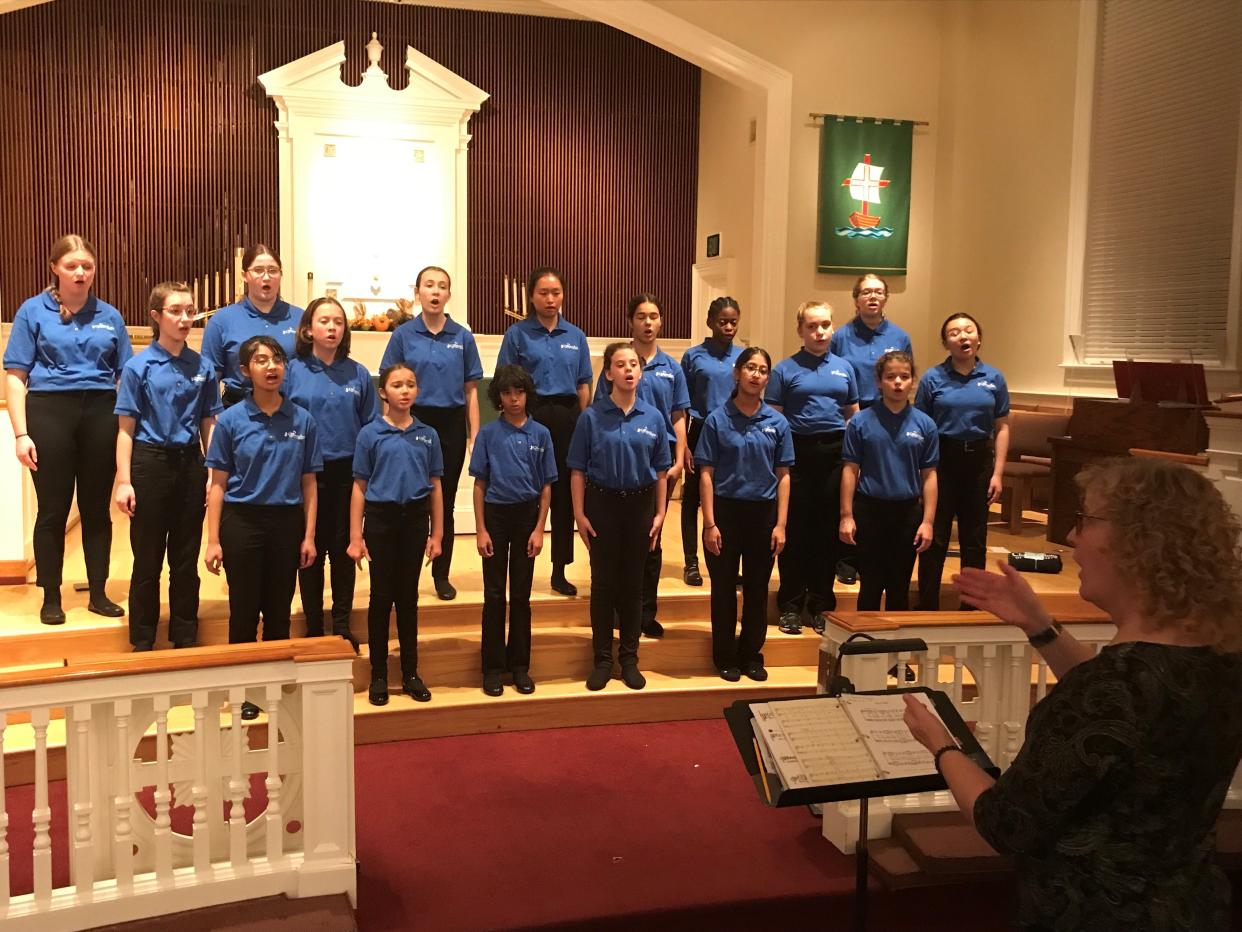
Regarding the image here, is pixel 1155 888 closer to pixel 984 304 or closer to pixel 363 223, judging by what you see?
pixel 984 304

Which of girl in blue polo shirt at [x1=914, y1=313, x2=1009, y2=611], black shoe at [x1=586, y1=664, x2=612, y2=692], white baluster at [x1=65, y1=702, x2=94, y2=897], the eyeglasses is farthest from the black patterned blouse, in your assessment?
girl in blue polo shirt at [x1=914, y1=313, x2=1009, y2=611]

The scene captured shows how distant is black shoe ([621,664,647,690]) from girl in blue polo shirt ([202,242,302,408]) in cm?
176

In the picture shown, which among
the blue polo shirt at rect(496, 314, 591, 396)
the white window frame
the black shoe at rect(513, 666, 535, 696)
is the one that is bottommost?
the black shoe at rect(513, 666, 535, 696)

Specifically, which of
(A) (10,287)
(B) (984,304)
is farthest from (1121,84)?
(A) (10,287)

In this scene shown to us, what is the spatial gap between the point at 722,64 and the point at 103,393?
15.4 feet

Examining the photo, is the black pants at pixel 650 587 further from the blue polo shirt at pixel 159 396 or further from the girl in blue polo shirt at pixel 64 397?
the girl in blue polo shirt at pixel 64 397

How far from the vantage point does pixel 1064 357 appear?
721 centimetres

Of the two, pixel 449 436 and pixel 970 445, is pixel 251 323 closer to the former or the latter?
pixel 449 436

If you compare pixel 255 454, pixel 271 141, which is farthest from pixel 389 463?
pixel 271 141

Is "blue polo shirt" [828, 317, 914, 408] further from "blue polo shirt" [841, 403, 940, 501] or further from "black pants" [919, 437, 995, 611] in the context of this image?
"blue polo shirt" [841, 403, 940, 501]

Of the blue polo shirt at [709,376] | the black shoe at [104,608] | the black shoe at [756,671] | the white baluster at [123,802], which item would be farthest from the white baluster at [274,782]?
the blue polo shirt at [709,376]

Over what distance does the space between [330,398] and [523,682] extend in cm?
129

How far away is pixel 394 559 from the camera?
4.02 metres

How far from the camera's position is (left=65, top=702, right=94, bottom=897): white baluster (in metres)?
2.61
